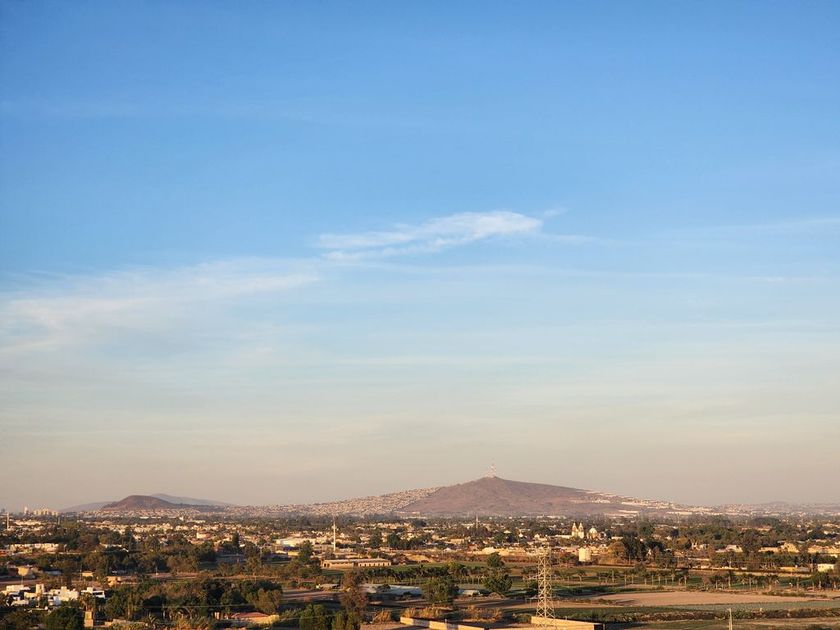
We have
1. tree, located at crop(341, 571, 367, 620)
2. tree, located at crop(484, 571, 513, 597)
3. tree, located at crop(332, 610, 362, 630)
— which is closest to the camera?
tree, located at crop(332, 610, 362, 630)

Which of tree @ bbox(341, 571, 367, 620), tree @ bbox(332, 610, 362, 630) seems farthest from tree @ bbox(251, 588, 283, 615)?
tree @ bbox(332, 610, 362, 630)

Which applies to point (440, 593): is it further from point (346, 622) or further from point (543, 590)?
point (543, 590)

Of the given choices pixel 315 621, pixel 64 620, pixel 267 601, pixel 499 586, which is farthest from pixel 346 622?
pixel 499 586

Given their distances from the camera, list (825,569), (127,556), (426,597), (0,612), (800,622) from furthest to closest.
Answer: (127,556)
(825,569)
(426,597)
(0,612)
(800,622)

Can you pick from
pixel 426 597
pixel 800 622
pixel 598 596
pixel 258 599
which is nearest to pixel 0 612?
pixel 258 599

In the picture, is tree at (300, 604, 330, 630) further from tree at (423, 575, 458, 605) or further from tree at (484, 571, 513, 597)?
tree at (484, 571, 513, 597)

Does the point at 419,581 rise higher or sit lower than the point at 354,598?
lower

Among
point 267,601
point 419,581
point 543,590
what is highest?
point 543,590

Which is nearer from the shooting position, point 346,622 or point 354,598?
point 346,622

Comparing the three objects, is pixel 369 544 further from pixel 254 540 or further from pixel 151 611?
pixel 151 611
